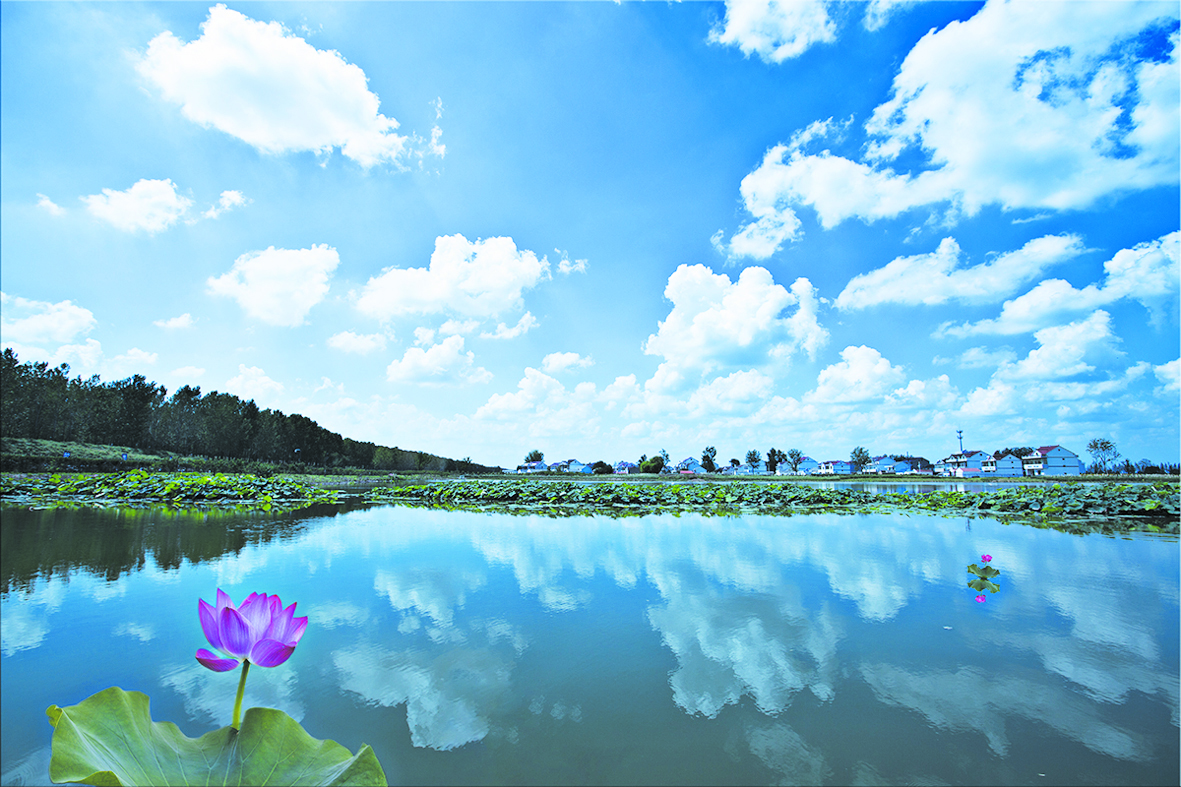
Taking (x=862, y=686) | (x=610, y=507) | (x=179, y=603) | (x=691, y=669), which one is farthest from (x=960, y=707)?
(x=610, y=507)

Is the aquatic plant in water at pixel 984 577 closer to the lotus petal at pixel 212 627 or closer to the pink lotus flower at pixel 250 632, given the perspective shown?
the pink lotus flower at pixel 250 632

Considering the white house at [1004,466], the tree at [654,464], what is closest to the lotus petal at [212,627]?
the tree at [654,464]

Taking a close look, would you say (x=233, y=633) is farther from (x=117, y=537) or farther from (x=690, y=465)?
(x=690, y=465)

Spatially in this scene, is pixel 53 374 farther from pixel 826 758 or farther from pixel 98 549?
pixel 826 758

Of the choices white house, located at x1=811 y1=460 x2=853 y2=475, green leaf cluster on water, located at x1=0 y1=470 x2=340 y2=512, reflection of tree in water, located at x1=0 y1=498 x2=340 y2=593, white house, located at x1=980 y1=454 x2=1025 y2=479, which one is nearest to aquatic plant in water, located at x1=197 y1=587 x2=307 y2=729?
reflection of tree in water, located at x1=0 y1=498 x2=340 y2=593

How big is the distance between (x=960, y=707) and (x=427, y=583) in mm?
4291

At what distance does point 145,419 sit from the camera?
42.2 meters

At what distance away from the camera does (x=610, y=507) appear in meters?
15.2

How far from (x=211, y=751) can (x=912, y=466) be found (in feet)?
337

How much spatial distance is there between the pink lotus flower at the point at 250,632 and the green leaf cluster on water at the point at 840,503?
12155 mm

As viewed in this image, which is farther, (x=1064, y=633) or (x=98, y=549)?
(x=98, y=549)

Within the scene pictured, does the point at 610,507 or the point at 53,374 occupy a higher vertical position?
the point at 53,374

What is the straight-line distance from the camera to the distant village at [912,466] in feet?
234

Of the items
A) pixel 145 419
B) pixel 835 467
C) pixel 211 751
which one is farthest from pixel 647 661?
pixel 835 467
